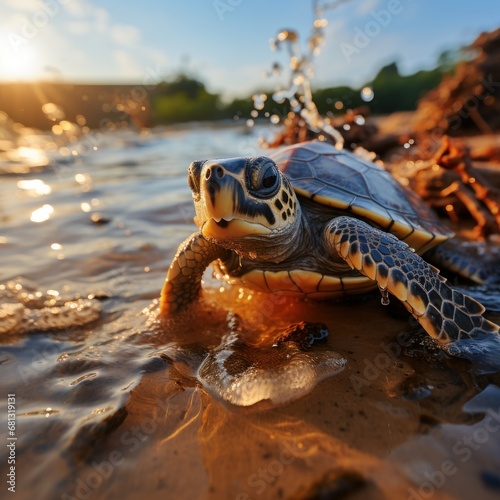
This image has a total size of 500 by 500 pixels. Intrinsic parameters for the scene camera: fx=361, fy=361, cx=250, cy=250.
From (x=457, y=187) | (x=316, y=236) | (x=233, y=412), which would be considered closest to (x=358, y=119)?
(x=457, y=187)

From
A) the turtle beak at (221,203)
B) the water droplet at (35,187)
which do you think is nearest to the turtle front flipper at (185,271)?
the turtle beak at (221,203)

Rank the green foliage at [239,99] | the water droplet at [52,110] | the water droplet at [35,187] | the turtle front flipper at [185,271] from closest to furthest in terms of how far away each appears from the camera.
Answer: the turtle front flipper at [185,271] < the water droplet at [35,187] < the water droplet at [52,110] < the green foliage at [239,99]

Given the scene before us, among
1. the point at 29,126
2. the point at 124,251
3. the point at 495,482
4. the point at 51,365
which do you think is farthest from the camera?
the point at 29,126

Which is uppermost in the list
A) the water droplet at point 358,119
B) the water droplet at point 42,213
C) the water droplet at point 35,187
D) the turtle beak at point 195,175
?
the water droplet at point 358,119

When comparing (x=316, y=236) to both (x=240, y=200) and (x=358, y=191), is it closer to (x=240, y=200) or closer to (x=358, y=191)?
(x=358, y=191)

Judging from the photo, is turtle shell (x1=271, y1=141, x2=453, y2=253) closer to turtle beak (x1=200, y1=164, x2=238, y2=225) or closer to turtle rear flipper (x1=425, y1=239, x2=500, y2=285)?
turtle rear flipper (x1=425, y1=239, x2=500, y2=285)

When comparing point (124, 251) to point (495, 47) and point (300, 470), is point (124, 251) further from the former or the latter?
point (495, 47)

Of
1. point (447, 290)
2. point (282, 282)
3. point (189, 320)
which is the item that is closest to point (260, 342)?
point (282, 282)

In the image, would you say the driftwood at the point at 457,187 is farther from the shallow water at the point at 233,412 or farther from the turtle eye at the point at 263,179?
the turtle eye at the point at 263,179
